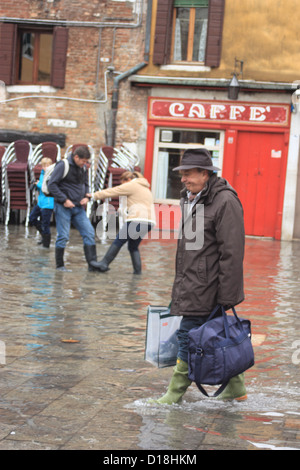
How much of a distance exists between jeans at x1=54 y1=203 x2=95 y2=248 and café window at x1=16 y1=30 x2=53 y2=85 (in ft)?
31.3

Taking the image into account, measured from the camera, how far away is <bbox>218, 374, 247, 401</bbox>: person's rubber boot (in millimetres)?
5547

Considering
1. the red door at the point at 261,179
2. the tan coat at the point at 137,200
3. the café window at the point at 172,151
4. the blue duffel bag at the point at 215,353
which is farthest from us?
the café window at the point at 172,151

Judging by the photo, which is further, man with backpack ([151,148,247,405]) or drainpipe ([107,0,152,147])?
drainpipe ([107,0,152,147])

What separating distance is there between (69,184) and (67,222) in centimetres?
54

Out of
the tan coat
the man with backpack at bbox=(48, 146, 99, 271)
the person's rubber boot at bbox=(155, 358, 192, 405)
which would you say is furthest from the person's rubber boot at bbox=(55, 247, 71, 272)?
the person's rubber boot at bbox=(155, 358, 192, 405)

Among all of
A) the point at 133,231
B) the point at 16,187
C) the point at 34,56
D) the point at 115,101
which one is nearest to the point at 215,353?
the point at 133,231

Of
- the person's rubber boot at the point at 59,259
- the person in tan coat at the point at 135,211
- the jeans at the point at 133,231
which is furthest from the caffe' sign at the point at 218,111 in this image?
the person's rubber boot at the point at 59,259

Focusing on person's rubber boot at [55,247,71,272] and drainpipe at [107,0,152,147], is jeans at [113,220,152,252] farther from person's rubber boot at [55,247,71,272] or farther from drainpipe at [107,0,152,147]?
drainpipe at [107,0,152,147]

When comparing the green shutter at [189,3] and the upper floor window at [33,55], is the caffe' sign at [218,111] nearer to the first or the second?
the green shutter at [189,3]

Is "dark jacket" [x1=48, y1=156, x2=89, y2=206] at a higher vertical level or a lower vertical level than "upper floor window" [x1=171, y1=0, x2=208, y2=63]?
lower

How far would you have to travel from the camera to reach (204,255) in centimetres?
532

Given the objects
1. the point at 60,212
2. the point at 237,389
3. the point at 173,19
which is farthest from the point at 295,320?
the point at 173,19

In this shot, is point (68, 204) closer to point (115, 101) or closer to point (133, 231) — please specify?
point (133, 231)

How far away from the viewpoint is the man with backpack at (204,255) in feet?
17.2
